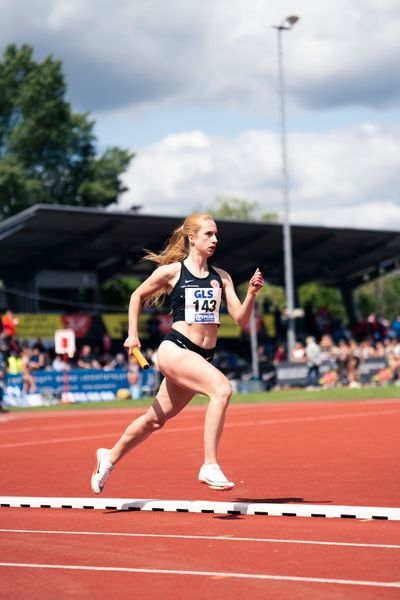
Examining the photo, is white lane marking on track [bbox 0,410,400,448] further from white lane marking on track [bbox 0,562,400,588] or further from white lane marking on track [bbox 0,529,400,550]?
white lane marking on track [bbox 0,562,400,588]

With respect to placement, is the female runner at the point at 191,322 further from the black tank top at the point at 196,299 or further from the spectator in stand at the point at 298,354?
the spectator in stand at the point at 298,354

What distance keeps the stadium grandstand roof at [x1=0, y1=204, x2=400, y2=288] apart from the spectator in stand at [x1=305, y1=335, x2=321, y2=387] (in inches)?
268

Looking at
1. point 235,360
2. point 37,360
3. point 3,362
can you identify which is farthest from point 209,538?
point 235,360

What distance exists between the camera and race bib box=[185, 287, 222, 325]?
9344 mm

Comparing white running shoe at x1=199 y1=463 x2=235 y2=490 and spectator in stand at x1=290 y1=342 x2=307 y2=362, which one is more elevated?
spectator in stand at x1=290 y1=342 x2=307 y2=362

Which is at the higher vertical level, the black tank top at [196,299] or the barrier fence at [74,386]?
the black tank top at [196,299]

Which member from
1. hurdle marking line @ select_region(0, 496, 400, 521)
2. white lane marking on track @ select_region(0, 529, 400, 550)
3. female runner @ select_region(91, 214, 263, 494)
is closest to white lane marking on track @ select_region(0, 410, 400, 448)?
hurdle marking line @ select_region(0, 496, 400, 521)

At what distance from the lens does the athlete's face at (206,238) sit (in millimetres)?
9461

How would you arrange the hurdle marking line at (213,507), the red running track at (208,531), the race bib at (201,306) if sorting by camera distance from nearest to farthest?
the red running track at (208,531)
the hurdle marking line at (213,507)
the race bib at (201,306)

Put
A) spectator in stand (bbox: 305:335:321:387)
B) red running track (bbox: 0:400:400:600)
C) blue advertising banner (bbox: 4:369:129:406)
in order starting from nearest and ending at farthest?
1. red running track (bbox: 0:400:400:600)
2. blue advertising banner (bbox: 4:369:129:406)
3. spectator in stand (bbox: 305:335:321:387)

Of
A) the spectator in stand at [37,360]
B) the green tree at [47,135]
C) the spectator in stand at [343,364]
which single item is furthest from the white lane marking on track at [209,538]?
the green tree at [47,135]

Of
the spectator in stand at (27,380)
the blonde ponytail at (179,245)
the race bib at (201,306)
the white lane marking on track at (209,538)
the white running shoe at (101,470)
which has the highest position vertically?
the blonde ponytail at (179,245)

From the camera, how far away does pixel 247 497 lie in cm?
1009

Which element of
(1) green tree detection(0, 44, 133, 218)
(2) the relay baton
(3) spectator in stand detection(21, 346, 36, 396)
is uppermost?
(1) green tree detection(0, 44, 133, 218)
